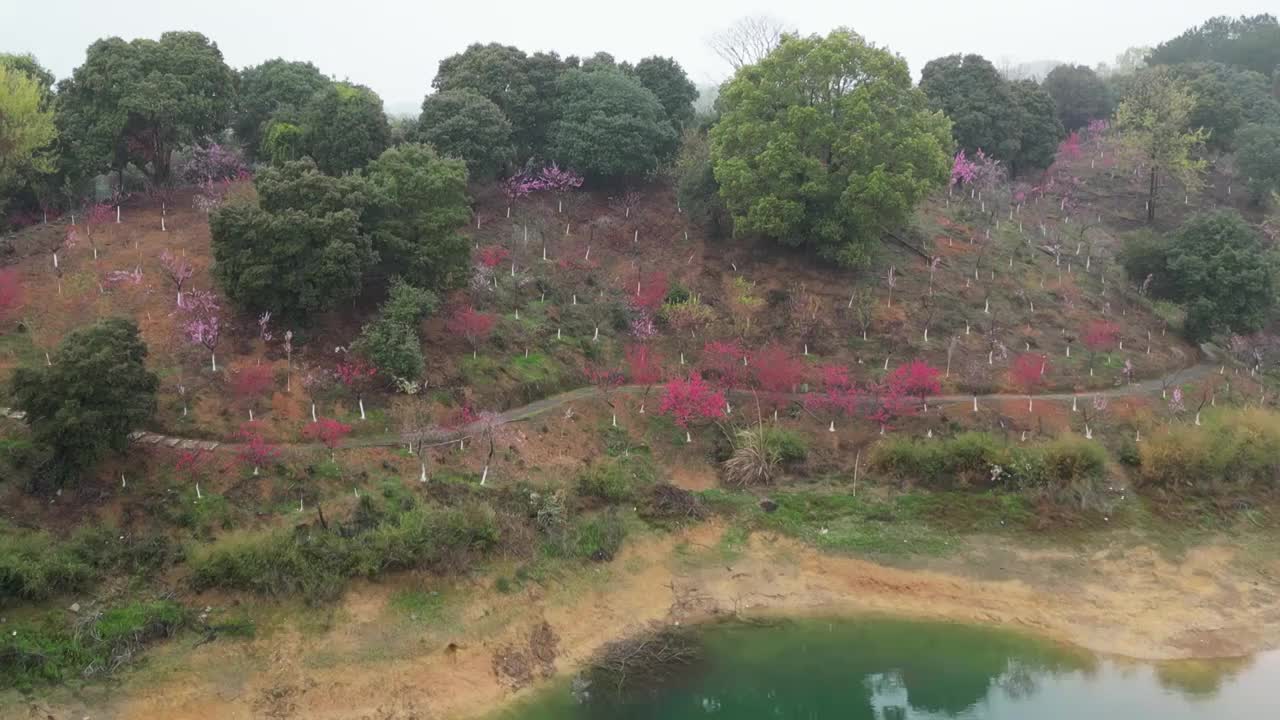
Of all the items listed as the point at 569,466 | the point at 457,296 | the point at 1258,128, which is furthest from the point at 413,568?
the point at 1258,128

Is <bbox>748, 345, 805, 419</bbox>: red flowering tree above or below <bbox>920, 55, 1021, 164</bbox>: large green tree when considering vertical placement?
below

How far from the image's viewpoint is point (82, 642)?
77.4 feet

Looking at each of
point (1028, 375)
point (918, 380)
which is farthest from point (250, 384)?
point (1028, 375)

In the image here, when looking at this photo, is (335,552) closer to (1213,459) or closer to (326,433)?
(326,433)

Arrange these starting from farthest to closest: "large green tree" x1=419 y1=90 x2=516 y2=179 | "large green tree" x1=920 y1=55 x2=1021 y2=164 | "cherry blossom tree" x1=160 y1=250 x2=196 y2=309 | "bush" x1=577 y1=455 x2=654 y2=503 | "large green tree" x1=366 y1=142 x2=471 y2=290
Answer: "large green tree" x1=920 y1=55 x2=1021 y2=164
"large green tree" x1=419 y1=90 x2=516 y2=179
"large green tree" x1=366 y1=142 x2=471 y2=290
"cherry blossom tree" x1=160 y1=250 x2=196 y2=309
"bush" x1=577 y1=455 x2=654 y2=503

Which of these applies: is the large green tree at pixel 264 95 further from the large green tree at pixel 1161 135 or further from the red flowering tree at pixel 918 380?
the large green tree at pixel 1161 135

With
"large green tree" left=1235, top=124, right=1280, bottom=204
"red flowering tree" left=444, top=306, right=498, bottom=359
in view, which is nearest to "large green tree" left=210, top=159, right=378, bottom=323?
"red flowering tree" left=444, top=306, right=498, bottom=359

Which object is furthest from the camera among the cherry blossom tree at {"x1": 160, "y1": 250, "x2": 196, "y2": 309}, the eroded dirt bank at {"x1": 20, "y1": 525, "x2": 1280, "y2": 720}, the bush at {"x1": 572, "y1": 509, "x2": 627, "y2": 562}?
the cherry blossom tree at {"x1": 160, "y1": 250, "x2": 196, "y2": 309}

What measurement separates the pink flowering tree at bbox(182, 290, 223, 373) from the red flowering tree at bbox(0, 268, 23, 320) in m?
6.14

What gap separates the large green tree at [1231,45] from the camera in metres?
82.2

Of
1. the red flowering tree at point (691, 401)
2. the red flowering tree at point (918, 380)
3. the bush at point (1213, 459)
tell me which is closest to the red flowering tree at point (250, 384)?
the red flowering tree at point (691, 401)

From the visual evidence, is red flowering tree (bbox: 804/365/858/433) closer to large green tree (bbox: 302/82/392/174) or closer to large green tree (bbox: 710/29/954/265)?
large green tree (bbox: 710/29/954/265)

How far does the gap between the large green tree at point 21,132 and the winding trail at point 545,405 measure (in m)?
14.9

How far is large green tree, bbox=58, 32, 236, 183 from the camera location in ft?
140
